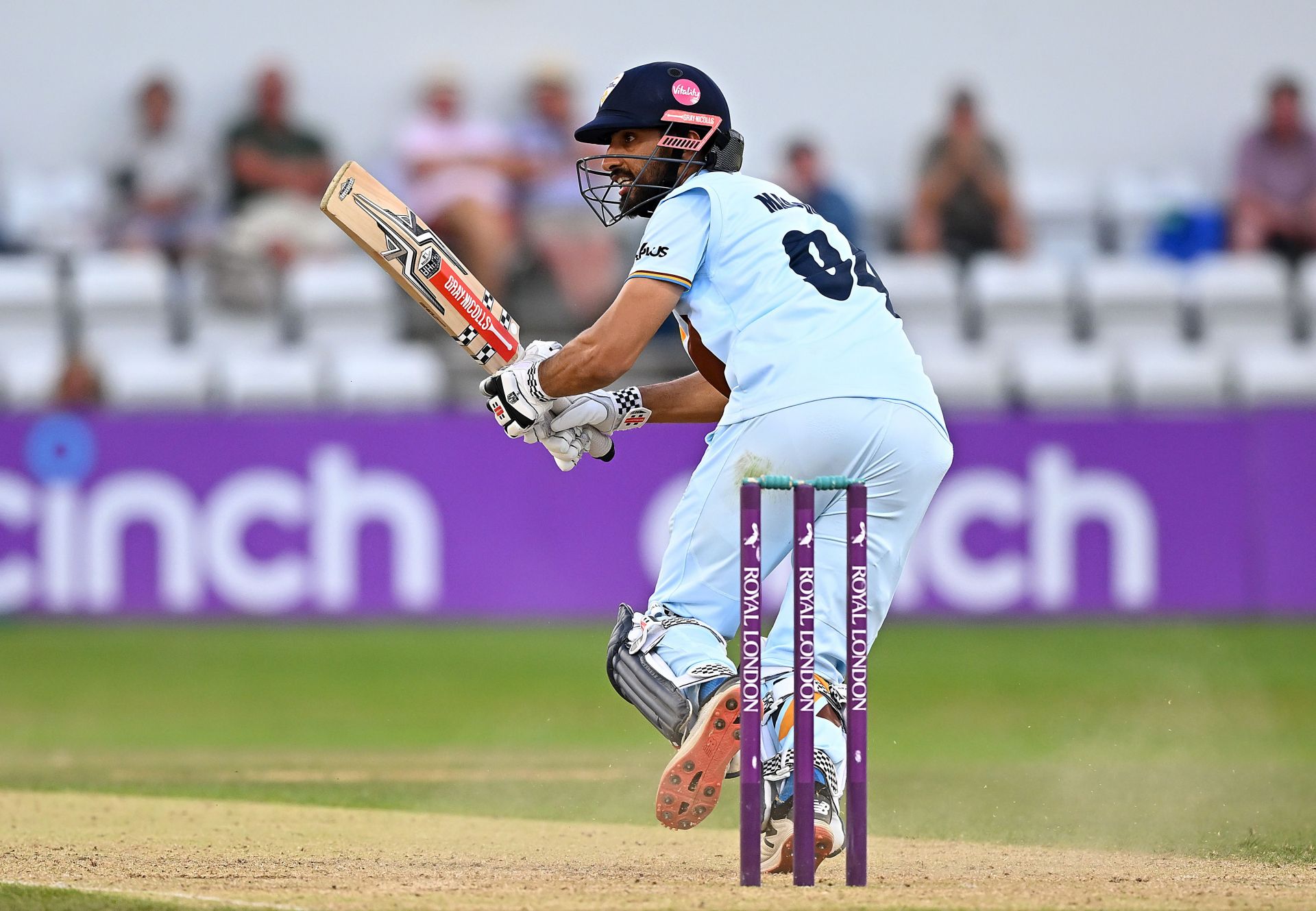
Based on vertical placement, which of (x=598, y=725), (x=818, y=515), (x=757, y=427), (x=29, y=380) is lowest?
(x=598, y=725)

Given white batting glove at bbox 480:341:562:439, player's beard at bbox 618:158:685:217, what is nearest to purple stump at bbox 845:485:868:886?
white batting glove at bbox 480:341:562:439

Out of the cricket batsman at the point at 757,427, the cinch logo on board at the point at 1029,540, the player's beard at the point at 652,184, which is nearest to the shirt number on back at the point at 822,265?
the cricket batsman at the point at 757,427

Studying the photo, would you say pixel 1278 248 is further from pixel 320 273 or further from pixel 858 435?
pixel 858 435

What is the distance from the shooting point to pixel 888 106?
46.3 feet

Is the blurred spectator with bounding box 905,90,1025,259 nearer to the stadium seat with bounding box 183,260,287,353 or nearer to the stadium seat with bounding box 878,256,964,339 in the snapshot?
the stadium seat with bounding box 878,256,964,339

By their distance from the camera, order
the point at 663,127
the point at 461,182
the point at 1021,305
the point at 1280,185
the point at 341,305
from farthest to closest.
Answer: the point at 1280,185 → the point at 1021,305 → the point at 461,182 → the point at 341,305 → the point at 663,127

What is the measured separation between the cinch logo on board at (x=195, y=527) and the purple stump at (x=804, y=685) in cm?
662

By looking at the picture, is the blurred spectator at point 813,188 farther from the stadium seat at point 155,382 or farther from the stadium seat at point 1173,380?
the stadium seat at point 155,382

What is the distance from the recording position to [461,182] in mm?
11805

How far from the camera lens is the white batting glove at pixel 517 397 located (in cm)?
470

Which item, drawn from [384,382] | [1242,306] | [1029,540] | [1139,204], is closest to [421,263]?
[384,382]

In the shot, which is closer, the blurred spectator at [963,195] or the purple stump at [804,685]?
the purple stump at [804,685]

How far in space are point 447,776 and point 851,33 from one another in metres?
8.61

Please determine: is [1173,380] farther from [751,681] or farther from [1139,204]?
[751,681]
